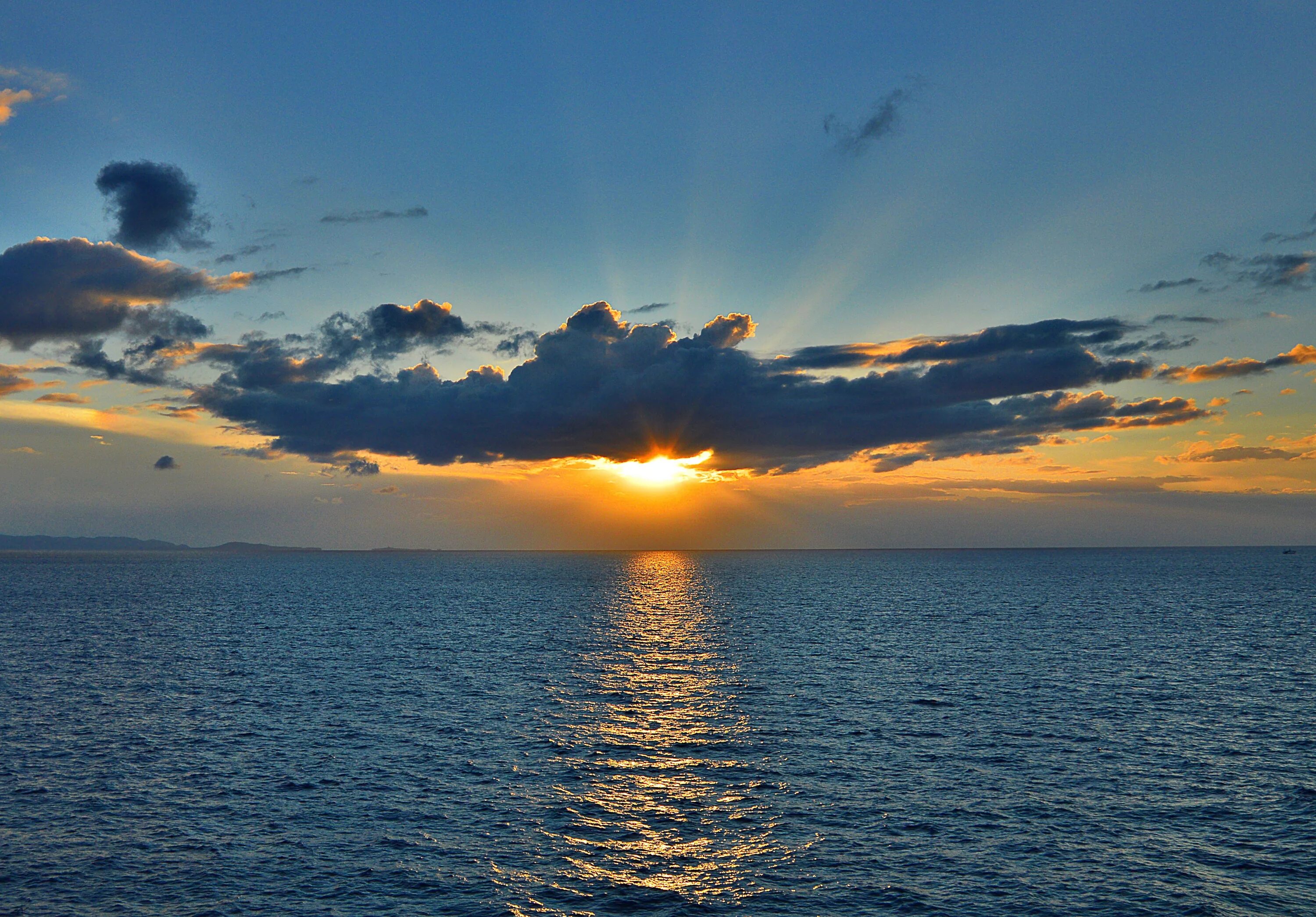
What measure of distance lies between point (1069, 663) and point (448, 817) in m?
74.4

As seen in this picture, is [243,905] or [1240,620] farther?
[1240,620]

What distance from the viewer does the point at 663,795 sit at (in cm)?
4719

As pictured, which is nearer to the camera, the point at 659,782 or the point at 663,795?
the point at 663,795

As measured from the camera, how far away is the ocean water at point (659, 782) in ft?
115

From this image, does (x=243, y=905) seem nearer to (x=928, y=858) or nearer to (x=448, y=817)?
(x=448, y=817)

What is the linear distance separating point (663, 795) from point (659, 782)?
2.24 metres

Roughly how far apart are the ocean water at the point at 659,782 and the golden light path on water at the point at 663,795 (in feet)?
0.69

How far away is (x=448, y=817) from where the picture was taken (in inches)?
1714

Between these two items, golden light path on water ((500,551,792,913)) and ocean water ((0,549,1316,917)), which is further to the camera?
golden light path on water ((500,551,792,913))

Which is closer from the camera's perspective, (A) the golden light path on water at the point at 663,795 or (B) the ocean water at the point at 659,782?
(B) the ocean water at the point at 659,782

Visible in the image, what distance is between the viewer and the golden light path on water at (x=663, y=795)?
36594mm

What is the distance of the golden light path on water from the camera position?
120 ft

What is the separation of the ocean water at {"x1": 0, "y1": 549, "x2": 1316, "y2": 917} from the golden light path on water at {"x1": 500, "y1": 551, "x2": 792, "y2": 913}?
0.21 metres

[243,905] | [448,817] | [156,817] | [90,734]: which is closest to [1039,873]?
[448,817]
